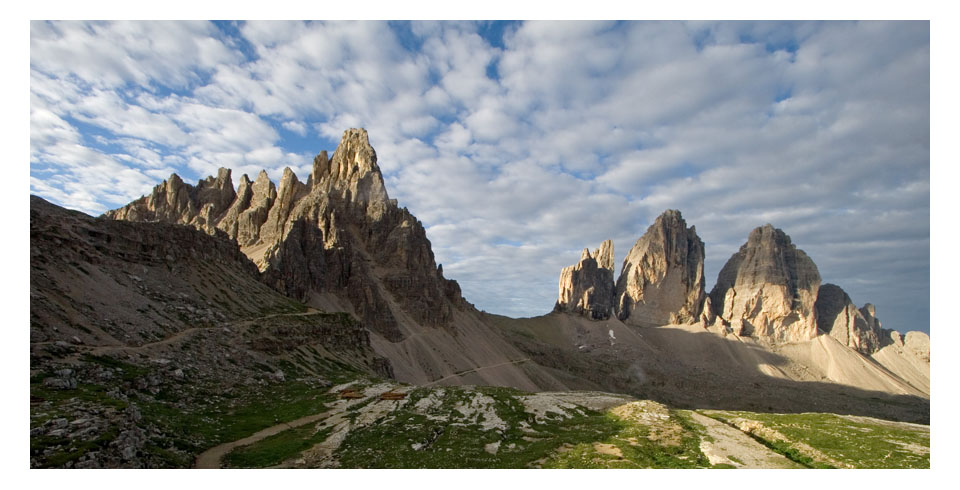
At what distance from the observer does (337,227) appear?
518 feet

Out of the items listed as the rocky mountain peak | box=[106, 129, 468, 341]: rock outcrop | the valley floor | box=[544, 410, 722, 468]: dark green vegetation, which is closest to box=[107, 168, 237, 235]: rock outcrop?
box=[106, 129, 468, 341]: rock outcrop

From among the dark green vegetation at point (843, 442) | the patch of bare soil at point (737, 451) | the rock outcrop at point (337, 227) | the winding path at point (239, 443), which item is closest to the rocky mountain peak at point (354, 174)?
the rock outcrop at point (337, 227)

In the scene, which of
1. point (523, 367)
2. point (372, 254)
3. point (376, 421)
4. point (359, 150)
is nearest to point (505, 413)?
point (376, 421)

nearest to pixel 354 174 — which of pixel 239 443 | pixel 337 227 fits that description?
pixel 337 227

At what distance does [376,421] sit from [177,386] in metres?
18.7

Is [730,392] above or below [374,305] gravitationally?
below

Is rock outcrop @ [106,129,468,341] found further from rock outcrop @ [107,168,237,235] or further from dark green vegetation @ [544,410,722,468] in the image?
dark green vegetation @ [544,410,722,468]

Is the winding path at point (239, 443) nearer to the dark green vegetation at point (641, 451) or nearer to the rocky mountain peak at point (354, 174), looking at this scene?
the dark green vegetation at point (641, 451)

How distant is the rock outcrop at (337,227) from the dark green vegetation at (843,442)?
117m

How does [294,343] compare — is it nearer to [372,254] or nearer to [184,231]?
[184,231]

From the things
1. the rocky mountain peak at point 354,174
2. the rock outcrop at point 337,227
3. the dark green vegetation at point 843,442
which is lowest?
the dark green vegetation at point 843,442

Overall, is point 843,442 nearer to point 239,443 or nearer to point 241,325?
point 239,443

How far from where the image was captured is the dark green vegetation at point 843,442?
2522cm

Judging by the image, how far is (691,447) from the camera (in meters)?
27.3
